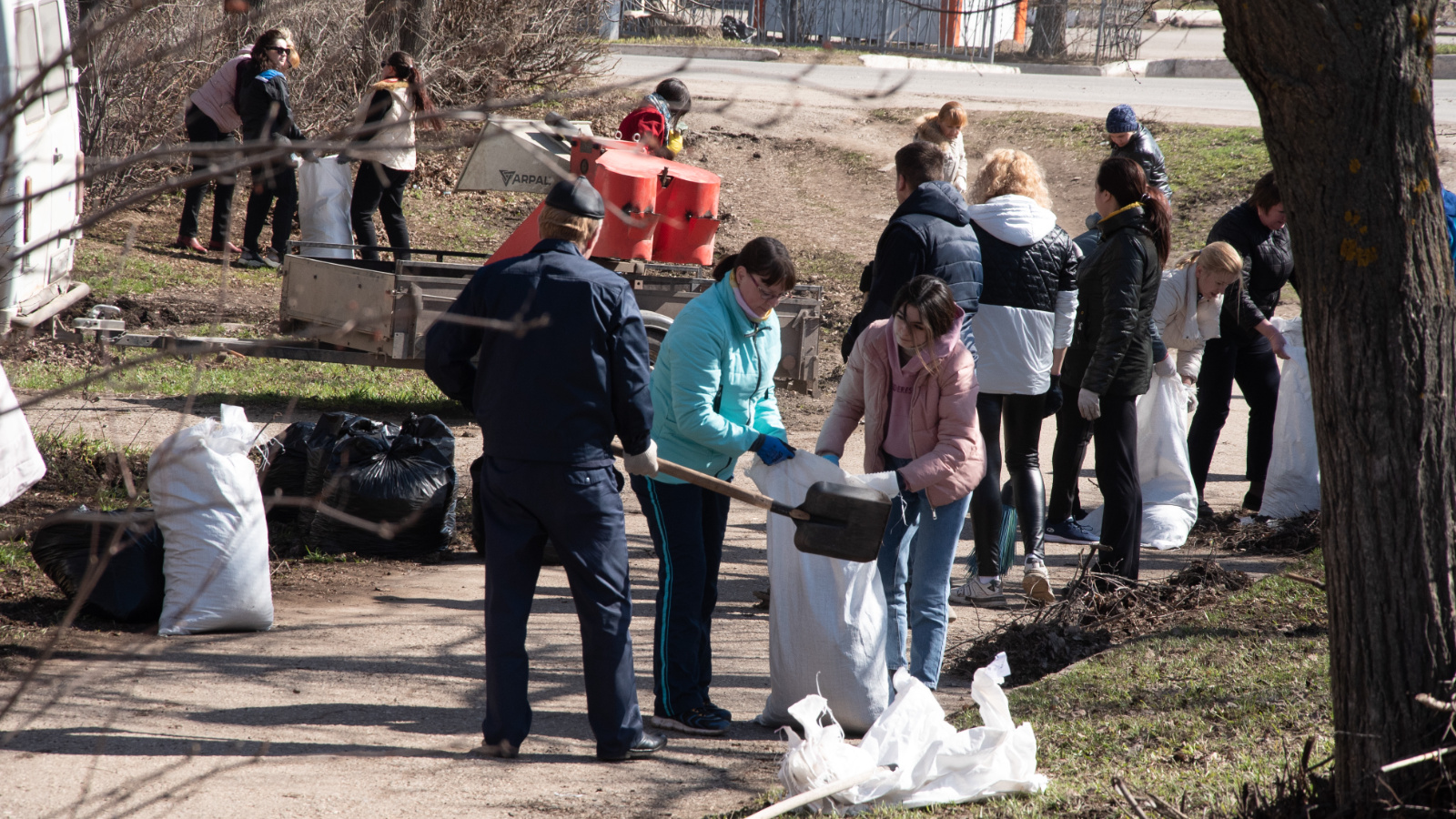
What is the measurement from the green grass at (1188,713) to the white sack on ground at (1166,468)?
3.93ft

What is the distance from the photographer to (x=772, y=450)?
13.3 ft

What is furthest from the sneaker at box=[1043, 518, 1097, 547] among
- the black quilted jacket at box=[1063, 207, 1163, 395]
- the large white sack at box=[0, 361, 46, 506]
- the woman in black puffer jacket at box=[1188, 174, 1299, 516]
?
the large white sack at box=[0, 361, 46, 506]

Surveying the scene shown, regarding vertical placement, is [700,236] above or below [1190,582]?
above

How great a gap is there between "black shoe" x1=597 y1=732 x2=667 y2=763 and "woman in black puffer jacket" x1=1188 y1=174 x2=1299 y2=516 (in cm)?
407

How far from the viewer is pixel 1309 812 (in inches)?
107

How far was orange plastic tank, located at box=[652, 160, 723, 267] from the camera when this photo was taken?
800 centimetres

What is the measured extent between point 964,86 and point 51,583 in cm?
1751

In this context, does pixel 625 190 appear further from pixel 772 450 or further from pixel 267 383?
pixel 772 450

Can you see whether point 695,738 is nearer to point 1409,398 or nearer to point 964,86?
point 1409,398

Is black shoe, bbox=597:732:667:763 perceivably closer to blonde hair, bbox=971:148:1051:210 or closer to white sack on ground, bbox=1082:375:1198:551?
blonde hair, bbox=971:148:1051:210

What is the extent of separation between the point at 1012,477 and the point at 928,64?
18527mm

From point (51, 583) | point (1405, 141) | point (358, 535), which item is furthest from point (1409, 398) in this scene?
point (51, 583)

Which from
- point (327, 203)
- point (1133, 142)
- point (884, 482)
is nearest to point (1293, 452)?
point (1133, 142)

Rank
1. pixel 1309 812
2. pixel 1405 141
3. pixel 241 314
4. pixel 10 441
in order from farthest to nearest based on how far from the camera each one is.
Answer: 1. pixel 241 314
2. pixel 10 441
3. pixel 1309 812
4. pixel 1405 141
